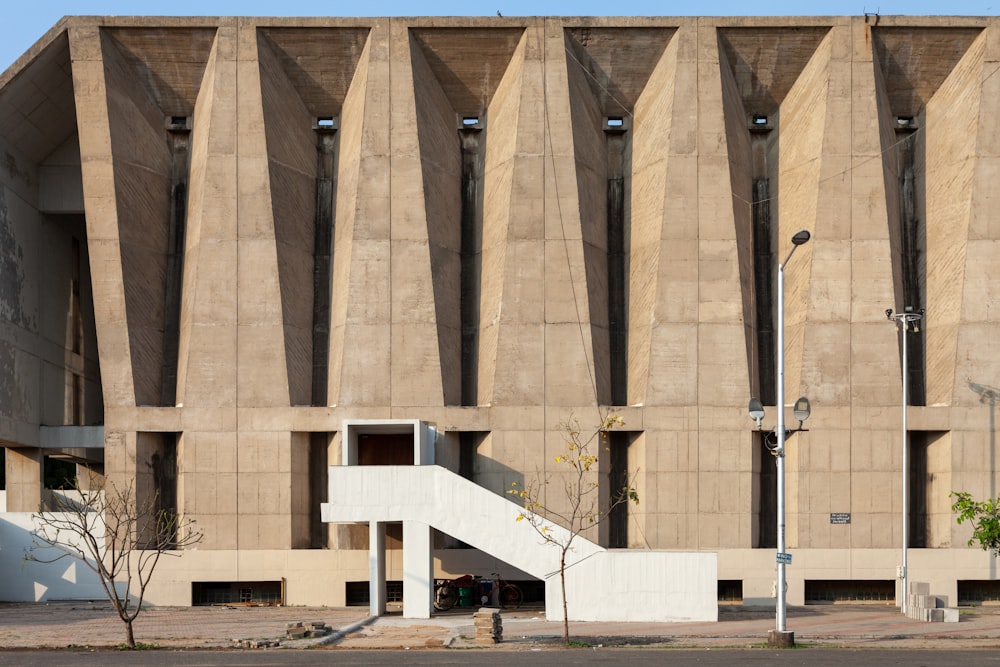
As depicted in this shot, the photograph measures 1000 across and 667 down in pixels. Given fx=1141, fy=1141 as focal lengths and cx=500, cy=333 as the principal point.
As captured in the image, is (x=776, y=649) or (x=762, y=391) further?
(x=762, y=391)

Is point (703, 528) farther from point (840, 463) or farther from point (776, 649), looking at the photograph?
point (776, 649)

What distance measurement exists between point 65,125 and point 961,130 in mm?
33545

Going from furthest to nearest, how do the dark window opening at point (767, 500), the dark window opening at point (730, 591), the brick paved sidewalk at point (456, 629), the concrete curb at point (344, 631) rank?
1. the dark window opening at point (767, 500)
2. the dark window opening at point (730, 591)
3. the concrete curb at point (344, 631)
4. the brick paved sidewalk at point (456, 629)

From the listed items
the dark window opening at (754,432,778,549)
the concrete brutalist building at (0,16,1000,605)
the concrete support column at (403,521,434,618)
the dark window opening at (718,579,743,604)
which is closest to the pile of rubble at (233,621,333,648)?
the concrete support column at (403,521,434,618)

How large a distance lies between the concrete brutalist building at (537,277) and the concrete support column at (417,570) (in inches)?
230

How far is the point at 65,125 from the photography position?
1738 inches

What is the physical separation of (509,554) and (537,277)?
1104 centimetres

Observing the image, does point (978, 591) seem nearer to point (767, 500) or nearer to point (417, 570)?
point (767, 500)

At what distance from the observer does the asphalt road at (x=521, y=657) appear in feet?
75.9

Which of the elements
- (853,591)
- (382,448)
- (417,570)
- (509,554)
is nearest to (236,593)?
(382,448)

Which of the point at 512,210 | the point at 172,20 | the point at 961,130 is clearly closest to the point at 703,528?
the point at 512,210

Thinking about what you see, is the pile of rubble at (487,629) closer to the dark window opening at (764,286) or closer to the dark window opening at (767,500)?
the dark window opening at (767,500)

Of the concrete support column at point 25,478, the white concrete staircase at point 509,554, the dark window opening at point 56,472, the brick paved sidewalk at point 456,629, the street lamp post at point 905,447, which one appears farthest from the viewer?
the dark window opening at point 56,472

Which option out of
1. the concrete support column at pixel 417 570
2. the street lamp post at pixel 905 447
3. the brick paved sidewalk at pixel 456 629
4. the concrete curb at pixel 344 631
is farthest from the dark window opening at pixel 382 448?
the street lamp post at pixel 905 447
